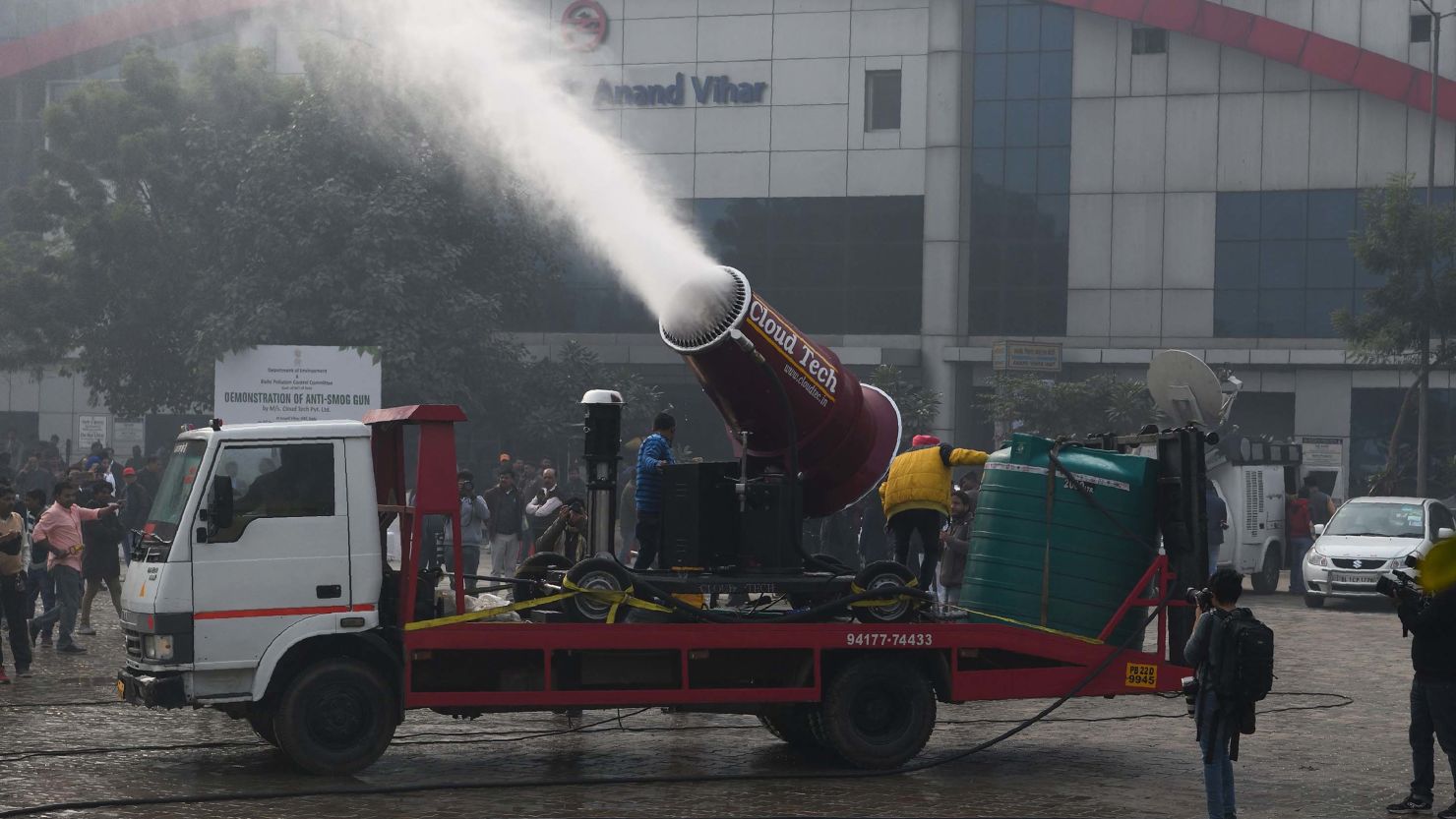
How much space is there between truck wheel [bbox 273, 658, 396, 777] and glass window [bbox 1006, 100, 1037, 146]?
38031 mm

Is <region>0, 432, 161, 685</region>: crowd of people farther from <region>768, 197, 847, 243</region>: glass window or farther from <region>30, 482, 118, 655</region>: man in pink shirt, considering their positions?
<region>768, 197, 847, 243</region>: glass window

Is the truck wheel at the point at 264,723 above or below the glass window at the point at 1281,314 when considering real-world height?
below

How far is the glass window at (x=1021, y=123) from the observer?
152 ft

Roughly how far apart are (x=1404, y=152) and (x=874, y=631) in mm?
36795

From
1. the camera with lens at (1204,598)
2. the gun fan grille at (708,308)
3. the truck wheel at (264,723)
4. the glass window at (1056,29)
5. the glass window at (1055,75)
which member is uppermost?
the glass window at (1056,29)

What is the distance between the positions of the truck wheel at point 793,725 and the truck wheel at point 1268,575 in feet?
55.0

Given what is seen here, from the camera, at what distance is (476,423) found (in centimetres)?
4256

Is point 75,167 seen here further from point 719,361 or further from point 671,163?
point 719,361

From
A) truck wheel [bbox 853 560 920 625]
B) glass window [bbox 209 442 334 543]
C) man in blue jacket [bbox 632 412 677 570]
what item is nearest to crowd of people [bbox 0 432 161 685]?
glass window [bbox 209 442 334 543]

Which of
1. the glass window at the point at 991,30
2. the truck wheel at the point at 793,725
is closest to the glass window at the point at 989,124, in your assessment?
the glass window at the point at 991,30

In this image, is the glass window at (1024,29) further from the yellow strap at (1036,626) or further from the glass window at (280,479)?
the glass window at (280,479)

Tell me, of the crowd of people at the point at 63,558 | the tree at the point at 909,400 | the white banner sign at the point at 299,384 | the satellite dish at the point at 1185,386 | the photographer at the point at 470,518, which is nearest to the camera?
the crowd of people at the point at 63,558

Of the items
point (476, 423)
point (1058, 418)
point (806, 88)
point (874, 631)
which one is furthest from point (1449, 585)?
point (806, 88)

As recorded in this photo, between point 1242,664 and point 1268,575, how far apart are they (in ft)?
64.0
